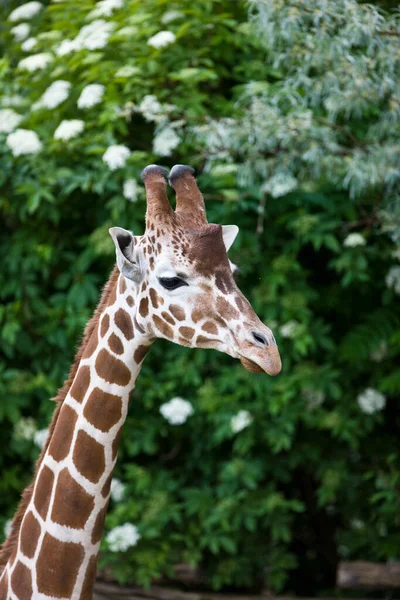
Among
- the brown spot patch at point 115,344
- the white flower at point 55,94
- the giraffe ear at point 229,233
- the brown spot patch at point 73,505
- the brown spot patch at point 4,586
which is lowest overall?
the brown spot patch at point 4,586

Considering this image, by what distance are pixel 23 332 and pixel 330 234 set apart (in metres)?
1.68

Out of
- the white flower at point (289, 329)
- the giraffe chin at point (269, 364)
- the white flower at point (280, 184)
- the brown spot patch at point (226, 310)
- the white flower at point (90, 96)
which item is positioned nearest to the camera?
the giraffe chin at point (269, 364)

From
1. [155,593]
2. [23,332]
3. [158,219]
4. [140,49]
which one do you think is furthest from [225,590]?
[158,219]

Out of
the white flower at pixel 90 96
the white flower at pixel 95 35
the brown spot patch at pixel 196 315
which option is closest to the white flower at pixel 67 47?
the white flower at pixel 95 35

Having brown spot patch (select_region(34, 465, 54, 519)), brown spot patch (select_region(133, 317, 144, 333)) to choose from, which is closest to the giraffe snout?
brown spot patch (select_region(133, 317, 144, 333))

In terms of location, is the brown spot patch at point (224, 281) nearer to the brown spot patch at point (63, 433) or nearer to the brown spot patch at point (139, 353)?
the brown spot patch at point (139, 353)

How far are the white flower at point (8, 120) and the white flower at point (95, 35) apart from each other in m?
0.47

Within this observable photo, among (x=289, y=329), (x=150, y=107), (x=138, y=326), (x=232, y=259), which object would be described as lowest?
(x=289, y=329)

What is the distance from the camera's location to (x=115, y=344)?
2371 millimetres

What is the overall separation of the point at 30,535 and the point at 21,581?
129 millimetres

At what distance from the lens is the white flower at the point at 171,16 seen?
4539 mm

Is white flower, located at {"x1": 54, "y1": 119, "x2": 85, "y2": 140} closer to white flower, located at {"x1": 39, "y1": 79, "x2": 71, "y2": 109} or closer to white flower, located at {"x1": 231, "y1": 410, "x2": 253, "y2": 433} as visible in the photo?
white flower, located at {"x1": 39, "y1": 79, "x2": 71, "y2": 109}

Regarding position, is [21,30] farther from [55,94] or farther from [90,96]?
[90,96]

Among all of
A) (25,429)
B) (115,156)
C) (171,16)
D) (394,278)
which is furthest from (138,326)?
(171,16)
